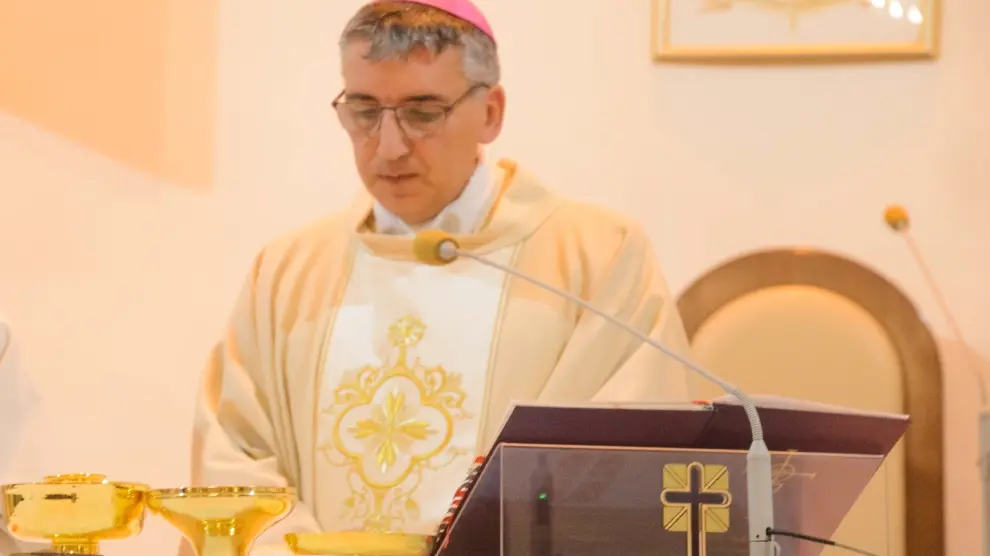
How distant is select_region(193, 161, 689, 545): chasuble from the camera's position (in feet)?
9.91

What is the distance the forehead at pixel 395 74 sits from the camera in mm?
3068

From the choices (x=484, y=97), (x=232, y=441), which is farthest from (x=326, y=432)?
(x=484, y=97)

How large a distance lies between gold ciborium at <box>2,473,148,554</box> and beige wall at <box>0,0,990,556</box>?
229 centimetres

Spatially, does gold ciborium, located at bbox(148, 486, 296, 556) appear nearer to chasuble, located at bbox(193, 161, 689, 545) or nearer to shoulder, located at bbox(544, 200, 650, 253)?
chasuble, located at bbox(193, 161, 689, 545)

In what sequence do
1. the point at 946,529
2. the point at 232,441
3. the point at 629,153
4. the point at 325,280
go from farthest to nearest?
1. the point at 629,153
2. the point at 946,529
3. the point at 325,280
4. the point at 232,441

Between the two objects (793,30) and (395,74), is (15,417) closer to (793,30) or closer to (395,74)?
(395,74)

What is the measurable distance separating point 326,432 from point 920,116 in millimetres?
1899

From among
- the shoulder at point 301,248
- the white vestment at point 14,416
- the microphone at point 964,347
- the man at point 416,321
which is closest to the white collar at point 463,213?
the man at point 416,321

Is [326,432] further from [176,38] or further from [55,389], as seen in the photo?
[176,38]

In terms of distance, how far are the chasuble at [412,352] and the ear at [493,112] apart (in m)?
0.10

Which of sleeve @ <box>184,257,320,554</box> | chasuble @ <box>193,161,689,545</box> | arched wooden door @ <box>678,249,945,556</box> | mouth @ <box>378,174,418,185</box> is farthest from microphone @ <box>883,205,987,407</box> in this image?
sleeve @ <box>184,257,320,554</box>

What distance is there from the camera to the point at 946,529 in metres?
3.72

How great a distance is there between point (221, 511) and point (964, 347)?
95.6 inches

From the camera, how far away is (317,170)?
4305 millimetres
